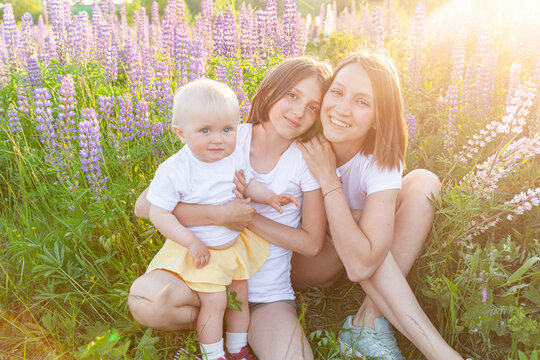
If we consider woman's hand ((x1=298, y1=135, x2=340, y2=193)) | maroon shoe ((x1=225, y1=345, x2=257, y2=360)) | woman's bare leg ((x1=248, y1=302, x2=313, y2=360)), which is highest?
woman's hand ((x1=298, y1=135, x2=340, y2=193))

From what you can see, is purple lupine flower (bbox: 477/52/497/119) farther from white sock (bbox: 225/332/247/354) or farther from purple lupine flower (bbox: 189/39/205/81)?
white sock (bbox: 225/332/247/354)

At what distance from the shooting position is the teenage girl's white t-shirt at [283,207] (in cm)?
245

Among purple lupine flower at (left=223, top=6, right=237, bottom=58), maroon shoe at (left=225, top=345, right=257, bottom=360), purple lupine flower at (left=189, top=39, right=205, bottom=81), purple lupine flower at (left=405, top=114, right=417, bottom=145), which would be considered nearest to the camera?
maroon shoe at (left=225, top=345, right=257, bottom=360)

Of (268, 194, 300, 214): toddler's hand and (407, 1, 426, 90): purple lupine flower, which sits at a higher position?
(407, 1, 426, 90): purple lupine flower

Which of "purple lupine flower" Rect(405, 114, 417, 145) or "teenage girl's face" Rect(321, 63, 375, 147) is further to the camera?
"purple lupine flower" Rect(405, 114, 417, 145)

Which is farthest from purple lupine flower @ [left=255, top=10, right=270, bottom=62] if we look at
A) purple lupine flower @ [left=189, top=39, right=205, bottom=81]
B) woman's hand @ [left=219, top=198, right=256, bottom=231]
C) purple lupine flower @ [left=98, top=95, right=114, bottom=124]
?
woman's hand @ [left=219, top=198, right=256, bottom=231]

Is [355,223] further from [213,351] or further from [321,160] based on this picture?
[213,351]

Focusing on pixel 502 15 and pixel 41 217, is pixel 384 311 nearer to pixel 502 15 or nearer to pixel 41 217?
pixel 41 217

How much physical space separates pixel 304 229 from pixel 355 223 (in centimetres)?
28

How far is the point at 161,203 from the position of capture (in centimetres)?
218

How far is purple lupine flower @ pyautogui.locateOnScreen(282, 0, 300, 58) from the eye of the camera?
463cm

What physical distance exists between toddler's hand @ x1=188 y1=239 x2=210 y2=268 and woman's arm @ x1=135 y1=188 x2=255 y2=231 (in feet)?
0.39

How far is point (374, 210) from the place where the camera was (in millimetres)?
2385

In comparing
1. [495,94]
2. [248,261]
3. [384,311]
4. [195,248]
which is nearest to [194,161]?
[195,248]
